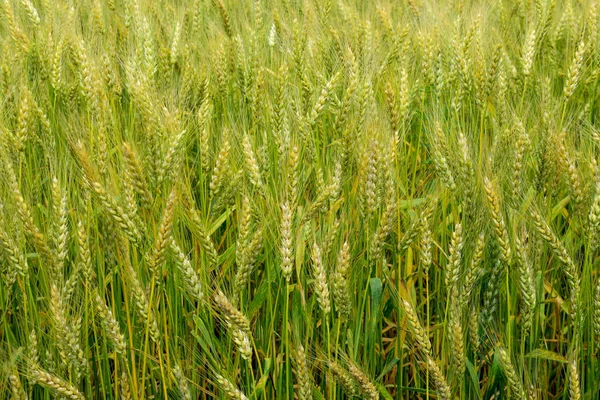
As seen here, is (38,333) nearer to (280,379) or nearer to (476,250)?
(280,379)

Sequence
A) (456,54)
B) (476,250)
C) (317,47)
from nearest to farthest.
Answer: (476,250)
(456,54)
(317,47)

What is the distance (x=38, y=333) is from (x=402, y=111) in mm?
1077

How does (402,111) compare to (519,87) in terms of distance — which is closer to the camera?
(402,111)

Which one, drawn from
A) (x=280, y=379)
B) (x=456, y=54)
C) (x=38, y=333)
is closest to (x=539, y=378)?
(x=280, y=379)

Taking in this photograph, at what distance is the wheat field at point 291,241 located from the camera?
158 centimetres

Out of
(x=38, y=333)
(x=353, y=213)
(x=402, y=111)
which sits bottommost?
(x=38, y=333)

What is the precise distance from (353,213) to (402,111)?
340 millimetres

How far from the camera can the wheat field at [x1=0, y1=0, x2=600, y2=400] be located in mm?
1578

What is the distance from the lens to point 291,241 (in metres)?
1.53

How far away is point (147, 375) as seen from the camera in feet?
6.09

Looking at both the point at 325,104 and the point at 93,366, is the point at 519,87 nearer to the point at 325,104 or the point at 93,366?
the point at 325,104

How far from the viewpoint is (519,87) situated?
2.63 meters

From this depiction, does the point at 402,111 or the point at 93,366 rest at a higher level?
the point at 402,111

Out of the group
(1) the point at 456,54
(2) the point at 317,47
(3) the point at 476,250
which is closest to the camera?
(3) the point at 476,250
